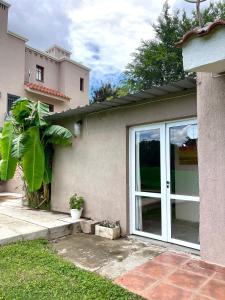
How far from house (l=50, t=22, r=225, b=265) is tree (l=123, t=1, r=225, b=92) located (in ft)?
73.6

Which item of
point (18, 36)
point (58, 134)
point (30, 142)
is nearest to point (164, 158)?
point (58, 134)

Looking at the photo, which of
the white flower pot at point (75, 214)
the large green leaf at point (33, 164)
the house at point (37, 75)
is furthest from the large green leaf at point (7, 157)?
the house at point (37, 75)

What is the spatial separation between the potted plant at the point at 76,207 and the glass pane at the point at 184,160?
10.5 feet

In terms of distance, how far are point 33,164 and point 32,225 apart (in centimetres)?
199

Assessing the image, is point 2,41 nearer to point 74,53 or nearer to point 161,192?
point 74,53

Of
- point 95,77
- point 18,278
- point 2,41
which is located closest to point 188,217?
point 18,278

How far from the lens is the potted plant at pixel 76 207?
8.42 metres

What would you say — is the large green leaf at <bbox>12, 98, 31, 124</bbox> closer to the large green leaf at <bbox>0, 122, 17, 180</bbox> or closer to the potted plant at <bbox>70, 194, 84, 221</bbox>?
the large green leaf at <bbox>0, 122, 17, 180</bbox>

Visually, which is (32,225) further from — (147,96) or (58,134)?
(147,96)

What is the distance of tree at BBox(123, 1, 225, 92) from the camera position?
94.3 feet

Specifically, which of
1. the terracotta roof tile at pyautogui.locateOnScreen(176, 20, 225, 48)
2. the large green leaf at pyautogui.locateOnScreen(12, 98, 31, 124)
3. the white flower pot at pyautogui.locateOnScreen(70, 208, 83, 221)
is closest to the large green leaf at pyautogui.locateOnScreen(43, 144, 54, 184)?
the large green leaf at pyautogui.locateOnScreen(12, 98, 31, 124)

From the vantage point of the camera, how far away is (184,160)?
6496 millimetres

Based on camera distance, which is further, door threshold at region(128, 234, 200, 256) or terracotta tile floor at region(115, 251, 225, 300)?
door threshold at region(128, 234, 200, 256)

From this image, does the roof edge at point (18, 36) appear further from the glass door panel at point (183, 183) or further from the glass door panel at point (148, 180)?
the glass door panel at point (183, 183)
